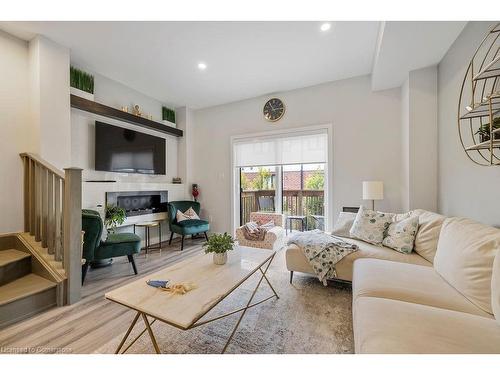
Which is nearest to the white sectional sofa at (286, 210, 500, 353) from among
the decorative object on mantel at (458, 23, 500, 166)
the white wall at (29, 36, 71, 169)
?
the decorative object on mantel at (458, 23, 500, 166)

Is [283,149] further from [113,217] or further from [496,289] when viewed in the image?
[496,289]

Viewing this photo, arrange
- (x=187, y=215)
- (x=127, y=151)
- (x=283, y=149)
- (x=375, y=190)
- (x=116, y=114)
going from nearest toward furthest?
(x=375, y=190), (x=116, y=114), (x=127, y=151), (x=283, y=149), (x=187, y=215)

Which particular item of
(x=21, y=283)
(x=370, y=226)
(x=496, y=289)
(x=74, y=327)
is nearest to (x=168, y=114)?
(x=21, y=283)

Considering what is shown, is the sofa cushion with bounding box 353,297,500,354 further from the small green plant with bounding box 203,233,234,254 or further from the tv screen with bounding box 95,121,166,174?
the tv screen with bounding box 95,121,166,174

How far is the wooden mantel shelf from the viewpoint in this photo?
304 cm

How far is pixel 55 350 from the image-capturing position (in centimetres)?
145

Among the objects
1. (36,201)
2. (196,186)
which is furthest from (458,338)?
(196,186)

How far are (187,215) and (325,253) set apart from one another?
111 inches

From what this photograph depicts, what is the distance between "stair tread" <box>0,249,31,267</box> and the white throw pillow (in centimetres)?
205

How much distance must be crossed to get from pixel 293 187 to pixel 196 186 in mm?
2176

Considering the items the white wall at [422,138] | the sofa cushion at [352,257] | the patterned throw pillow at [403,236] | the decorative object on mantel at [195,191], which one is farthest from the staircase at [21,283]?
the white wall at [422,138]

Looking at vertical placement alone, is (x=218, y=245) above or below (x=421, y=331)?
above

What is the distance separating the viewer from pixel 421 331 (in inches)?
38.4
